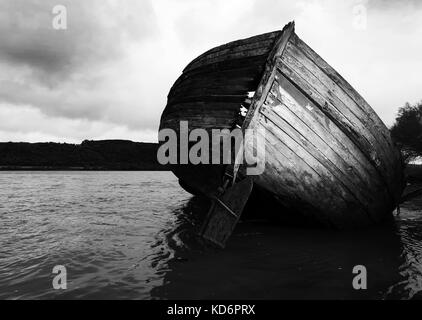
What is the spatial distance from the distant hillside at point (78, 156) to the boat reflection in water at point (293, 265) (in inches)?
1836

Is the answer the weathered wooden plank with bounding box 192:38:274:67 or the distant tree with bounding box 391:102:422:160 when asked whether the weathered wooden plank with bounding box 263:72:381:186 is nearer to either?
the weathered wooden plank with bounding box 192:38:274:67

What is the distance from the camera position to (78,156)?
5238cm

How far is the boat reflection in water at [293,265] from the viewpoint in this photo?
3.08 m

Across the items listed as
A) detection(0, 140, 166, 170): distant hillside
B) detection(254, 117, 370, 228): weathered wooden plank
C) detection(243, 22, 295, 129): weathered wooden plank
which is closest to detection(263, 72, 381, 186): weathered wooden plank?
detection(243, 22, 295, 129): weathered wooden plank

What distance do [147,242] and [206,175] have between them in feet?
5.21

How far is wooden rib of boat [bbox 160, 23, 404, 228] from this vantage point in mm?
4477

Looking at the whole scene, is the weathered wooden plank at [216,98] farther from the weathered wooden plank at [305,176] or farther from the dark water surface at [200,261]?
the dark water surface at [200,261]

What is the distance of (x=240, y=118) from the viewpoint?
15.6 ft

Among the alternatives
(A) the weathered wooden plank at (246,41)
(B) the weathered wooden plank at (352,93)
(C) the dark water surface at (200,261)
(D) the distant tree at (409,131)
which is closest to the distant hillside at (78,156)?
(D) the distant tree at (409,131)

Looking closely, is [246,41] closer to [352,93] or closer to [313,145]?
[352,93]

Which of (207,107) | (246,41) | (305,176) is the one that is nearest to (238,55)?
(246,41)

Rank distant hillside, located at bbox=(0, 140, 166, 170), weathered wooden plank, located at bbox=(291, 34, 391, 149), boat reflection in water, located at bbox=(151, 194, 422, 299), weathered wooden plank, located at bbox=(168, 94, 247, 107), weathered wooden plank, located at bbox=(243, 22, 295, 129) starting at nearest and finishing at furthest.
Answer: boat reflection in water, located at bbox=(151, 194, 422, 299) → weathered wooden plank, located at bbox=(243, 22, 295, 129) → weathered wooden plank, located at bbox=(291, 34, 391, 149) → weathered wooden plank, located at bbox=(168, 94, 247, 107) → distant hillside, located at bbox=(0, 140, 166, 170)

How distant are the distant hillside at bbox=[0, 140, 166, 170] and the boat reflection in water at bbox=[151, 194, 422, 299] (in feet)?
153

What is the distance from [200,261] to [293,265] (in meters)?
1.21
